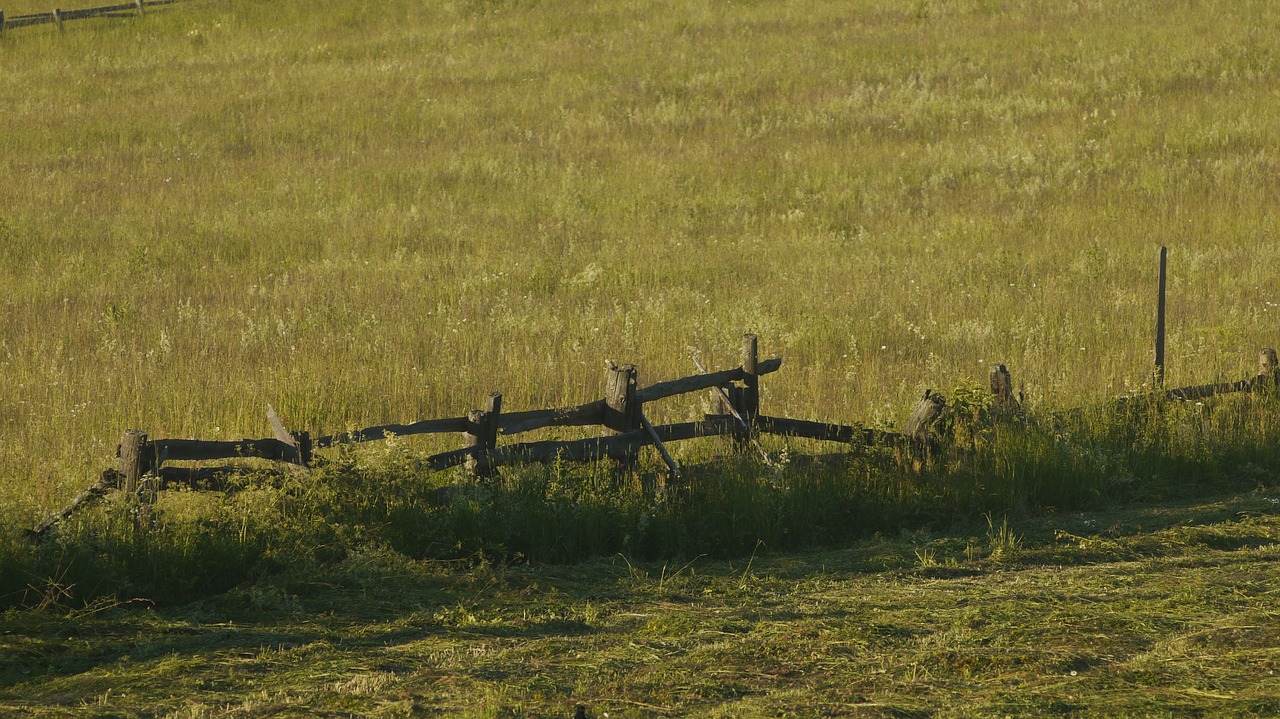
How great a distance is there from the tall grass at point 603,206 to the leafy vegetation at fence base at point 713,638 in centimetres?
198

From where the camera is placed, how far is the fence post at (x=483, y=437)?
8.41 metres

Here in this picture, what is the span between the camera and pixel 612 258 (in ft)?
61.1

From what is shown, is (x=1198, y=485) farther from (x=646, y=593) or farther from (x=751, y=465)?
(x=646, y=593)

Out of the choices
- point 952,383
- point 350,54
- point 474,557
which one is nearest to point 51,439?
point 474,557

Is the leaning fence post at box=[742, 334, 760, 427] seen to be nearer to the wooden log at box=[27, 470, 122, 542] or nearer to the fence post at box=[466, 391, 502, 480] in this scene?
the fence post at box=[466, 391, 502, 480]

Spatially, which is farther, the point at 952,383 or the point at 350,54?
the point at 350,54

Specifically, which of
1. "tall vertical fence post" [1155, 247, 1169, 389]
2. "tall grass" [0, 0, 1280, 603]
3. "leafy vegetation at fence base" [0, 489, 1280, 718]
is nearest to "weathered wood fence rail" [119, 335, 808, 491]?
"leafy vegetation at fence base" [0, 489, 1280, 718]

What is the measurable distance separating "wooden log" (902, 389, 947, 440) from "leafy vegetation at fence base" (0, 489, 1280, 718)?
1215mm

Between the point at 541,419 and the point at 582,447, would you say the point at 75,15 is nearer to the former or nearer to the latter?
the point at 541,419

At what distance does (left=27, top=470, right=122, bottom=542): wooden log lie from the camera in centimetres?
724

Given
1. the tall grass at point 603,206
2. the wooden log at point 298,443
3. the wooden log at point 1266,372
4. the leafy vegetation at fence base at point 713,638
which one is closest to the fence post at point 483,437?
the leafy vegetation at fence base at point 713,638

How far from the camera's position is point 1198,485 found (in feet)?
32.0

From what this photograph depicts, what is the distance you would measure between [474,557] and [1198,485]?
18.3ft

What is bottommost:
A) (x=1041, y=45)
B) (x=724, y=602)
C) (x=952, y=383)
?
(x=724, y=602)
